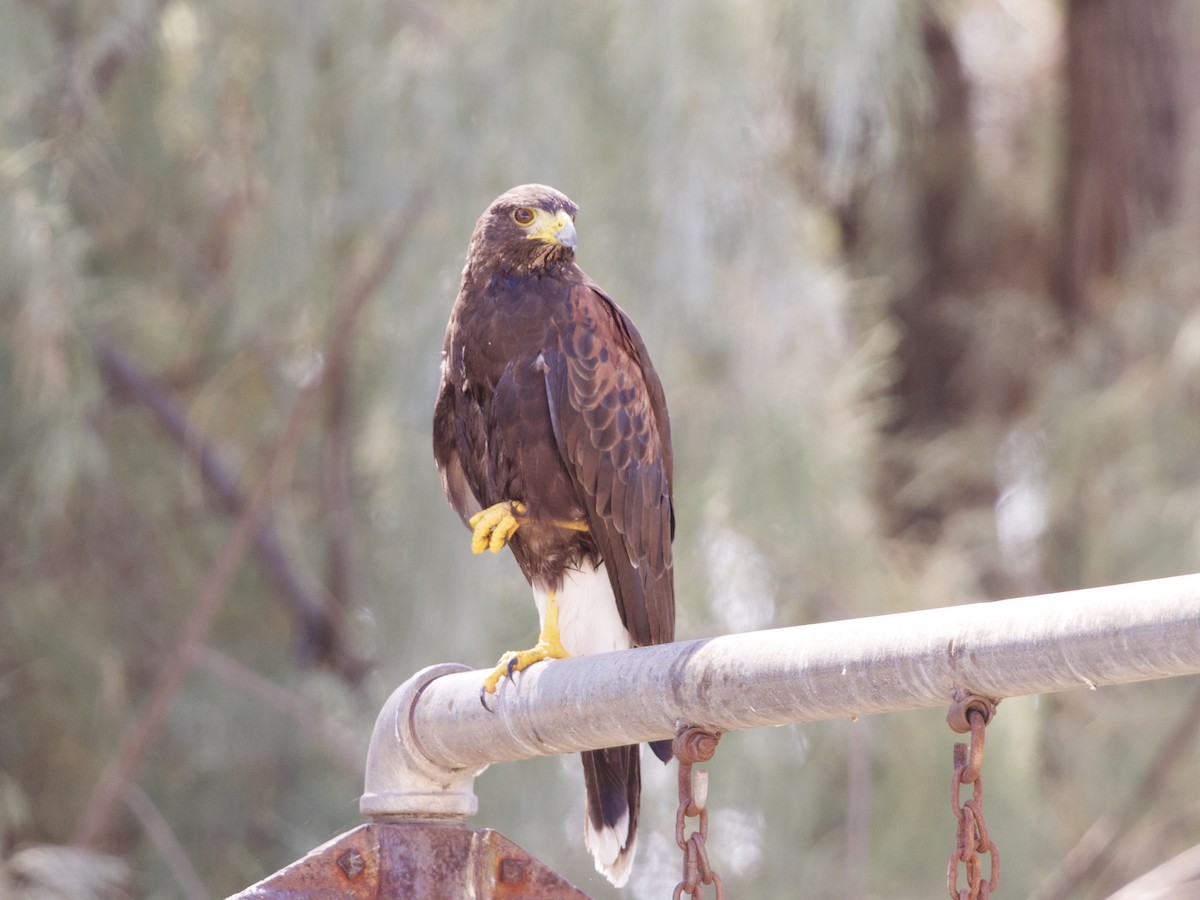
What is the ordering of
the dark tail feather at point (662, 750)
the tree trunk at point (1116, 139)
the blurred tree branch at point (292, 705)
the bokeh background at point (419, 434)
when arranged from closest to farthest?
the dark tail feather at point (662, 750) → the bokeh background at point (419, 434) → the blurred tree branch at point (292, 705) → the tree trunk at point (1116, 139)

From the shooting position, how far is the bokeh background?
501 centimetres

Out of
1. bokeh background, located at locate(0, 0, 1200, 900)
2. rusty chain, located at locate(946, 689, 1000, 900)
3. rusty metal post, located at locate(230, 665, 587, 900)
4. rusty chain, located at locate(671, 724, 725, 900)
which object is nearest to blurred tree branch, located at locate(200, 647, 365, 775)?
bokeh background, located at locate(0, 0, 1200, 900)

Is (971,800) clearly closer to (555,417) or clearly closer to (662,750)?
(662,750)

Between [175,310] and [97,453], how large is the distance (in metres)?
1.20

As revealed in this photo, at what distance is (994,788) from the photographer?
5.50m

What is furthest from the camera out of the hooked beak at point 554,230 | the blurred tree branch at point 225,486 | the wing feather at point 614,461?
the blurred tree branch at point 225,486

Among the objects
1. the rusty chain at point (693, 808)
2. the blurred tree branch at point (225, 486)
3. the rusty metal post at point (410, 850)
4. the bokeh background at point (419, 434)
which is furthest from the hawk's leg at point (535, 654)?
the blurred tree branch at point (225, 486)

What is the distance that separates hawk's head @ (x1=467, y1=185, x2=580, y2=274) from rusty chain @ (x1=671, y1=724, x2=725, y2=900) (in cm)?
158

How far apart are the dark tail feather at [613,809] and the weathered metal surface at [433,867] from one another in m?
0.80

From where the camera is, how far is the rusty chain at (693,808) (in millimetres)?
1876

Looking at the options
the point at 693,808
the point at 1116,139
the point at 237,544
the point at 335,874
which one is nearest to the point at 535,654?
the point at 335,874

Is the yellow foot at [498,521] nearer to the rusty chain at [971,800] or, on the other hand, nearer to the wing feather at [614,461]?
the wing feather at [614,461]

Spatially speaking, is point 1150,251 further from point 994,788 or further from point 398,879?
point 398,879

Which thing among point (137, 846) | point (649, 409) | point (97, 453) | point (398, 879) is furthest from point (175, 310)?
point (398, 879)
